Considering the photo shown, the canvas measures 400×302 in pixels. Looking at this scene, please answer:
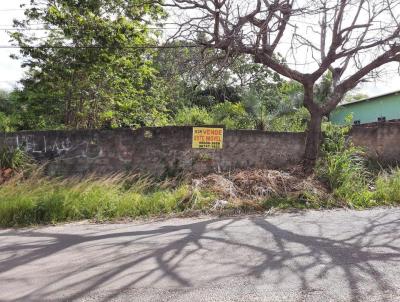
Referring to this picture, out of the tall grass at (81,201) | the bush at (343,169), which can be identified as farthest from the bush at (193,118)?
the tall grass at (81,201)

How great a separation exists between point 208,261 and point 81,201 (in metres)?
3.90

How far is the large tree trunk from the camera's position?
32.8ft

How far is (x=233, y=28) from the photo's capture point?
8.80m

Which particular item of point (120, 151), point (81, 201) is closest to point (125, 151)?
point (120, 151)

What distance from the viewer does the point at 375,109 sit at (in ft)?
78.2

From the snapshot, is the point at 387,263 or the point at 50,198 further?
the point at 50,198

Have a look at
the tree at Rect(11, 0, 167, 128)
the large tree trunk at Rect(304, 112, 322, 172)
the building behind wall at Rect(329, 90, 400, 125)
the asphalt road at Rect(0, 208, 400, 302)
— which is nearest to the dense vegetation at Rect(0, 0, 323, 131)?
the tree at Rect(11, 0, 167, 128)

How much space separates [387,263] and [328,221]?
2209 mm

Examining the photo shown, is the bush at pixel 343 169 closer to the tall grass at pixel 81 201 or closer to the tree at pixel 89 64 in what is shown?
the tall grass at pixel 81 201

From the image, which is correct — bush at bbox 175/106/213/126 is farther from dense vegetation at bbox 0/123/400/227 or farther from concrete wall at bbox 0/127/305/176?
dense vegetation at bbox 0/123/400/227

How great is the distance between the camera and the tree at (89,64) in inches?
472

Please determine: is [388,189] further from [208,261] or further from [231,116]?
[231,116]

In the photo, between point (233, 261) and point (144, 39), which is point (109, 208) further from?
point (144, 39)

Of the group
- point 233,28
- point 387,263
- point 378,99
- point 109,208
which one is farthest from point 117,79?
point 378,99
